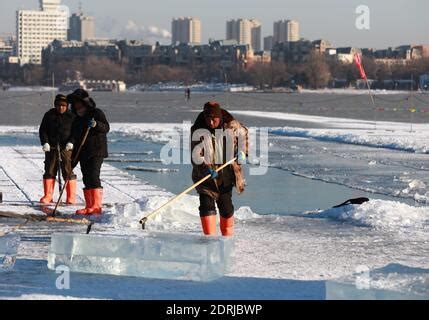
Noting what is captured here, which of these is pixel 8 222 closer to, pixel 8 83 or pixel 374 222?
pixel 374 222

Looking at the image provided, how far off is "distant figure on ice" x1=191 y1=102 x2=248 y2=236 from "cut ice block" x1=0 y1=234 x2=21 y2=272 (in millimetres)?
1763

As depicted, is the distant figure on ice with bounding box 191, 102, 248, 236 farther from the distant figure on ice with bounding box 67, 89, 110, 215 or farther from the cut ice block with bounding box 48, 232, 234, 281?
the distant figure on ice with bounding box 67, 89, 110, 215

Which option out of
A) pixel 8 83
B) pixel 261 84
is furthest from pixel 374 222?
pixel 8 83

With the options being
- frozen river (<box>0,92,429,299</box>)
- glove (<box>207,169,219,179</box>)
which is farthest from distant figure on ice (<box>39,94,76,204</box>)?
glove (<box>207,169,219,179</box>)

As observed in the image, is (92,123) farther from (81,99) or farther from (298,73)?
(298,73)

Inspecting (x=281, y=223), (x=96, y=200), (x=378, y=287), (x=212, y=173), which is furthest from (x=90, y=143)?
(x=378, y=287)

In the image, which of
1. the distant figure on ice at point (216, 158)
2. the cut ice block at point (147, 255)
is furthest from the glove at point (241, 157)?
the cut ice block at point (147, 255)

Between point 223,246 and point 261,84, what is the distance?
171179mm

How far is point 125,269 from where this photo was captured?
8.61 metres

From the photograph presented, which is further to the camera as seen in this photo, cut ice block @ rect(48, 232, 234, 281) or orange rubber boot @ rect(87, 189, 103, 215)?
orange rubber boot @ rect(87, 189, 103, 215)

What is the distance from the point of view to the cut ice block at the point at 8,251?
29.5ft

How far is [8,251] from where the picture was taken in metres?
9.59

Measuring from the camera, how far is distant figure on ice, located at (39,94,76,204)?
13711 millimetres

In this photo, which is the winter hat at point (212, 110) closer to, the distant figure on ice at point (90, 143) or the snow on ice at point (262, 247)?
the snow on ice at point (262, 247)
